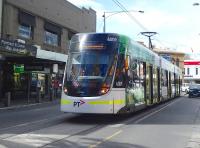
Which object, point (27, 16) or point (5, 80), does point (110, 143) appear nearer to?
point (5, 80)

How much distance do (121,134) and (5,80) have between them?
26.4 m

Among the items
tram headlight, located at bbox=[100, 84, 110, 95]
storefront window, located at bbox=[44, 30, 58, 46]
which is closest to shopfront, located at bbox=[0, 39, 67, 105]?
storefront window, located at bbox=[44, 30, 58, 46]

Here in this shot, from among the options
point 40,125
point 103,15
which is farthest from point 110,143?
point 103,15

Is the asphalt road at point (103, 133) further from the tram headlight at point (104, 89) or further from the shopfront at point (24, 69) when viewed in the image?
the shopfront at point (24, 69)

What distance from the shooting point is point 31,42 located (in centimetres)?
4309

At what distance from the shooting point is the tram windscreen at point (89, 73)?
17.5 m

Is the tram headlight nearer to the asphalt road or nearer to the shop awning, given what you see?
the asphalt road

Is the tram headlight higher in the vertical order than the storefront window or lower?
lower

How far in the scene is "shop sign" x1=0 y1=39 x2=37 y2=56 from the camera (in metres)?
30.2

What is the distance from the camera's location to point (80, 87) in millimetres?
17578

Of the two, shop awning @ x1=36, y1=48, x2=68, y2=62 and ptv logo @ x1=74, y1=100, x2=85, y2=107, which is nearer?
ptv logo @ x1=74, y1=100, x2=85, y2=107

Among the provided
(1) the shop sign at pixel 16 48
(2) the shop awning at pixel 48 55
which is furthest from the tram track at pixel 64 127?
(2) the shop awning at pixel 48 55

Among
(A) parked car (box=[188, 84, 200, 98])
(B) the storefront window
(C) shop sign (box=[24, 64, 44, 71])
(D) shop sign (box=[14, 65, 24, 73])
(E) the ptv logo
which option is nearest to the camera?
(E) the ptv logo

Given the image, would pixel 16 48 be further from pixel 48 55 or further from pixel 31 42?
pixel 31 42
